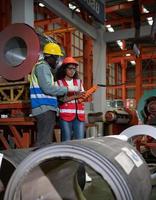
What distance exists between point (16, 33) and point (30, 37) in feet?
0.72

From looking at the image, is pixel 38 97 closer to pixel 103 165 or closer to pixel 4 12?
pixel 103 165

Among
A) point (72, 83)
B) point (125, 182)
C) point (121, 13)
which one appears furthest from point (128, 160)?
point (121, 13)

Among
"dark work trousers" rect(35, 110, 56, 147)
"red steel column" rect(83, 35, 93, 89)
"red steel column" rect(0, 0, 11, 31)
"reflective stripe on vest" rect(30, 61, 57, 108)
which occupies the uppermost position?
"red steel column" rect(0, 0, 11, 31)

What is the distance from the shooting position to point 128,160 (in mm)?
1668

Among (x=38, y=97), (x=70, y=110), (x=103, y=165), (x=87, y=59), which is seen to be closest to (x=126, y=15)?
(x=87, y=59)

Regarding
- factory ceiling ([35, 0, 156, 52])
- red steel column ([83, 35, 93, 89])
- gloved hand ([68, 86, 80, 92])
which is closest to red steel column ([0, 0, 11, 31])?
factory ceiling ([35, 0, 156, 52])

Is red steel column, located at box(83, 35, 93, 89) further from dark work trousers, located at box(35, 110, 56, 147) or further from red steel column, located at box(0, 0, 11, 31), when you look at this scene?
dark work trousers, located at box(35, 110, 56, 147)

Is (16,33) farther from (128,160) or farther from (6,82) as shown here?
(128,160)

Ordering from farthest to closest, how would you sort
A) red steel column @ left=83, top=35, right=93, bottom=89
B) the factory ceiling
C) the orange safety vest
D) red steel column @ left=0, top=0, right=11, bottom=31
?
red steel column @ left=83, top=35, right=93, bottom=89
red steel column @ left=0, top=0, right=11, bottom=31
the factory ceiling
the orange safety vest

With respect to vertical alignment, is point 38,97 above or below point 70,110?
above

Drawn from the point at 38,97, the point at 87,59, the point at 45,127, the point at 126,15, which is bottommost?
the point at 45,127

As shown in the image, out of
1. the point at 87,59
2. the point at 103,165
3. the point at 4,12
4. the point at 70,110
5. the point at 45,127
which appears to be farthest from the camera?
the point at 87,59

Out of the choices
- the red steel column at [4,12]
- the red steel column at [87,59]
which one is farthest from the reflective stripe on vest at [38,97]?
the red steel column at [87,59]

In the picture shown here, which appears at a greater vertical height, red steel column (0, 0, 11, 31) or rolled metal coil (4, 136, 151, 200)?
red steel column (0, 0, 11, 31)
